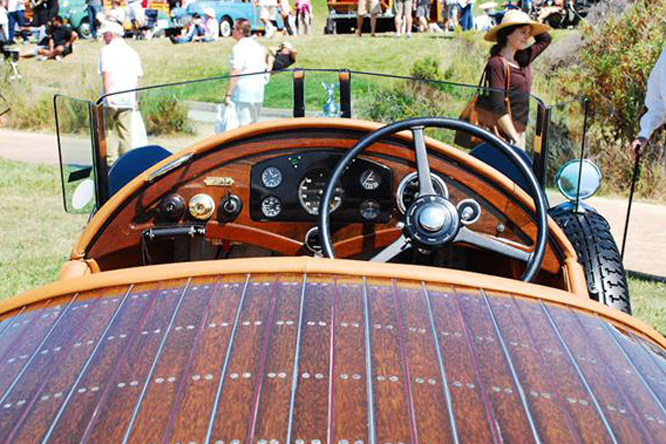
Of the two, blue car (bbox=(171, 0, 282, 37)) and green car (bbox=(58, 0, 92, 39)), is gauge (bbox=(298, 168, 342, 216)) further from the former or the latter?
green car (bbox=(58, 0, 92, 39))

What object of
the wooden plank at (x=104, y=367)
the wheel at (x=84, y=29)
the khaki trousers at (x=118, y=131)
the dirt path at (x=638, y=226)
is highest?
the khaki trousers at (x=118, y=131)

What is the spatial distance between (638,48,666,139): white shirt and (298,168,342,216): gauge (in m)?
2.80

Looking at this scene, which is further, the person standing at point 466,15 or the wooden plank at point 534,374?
the person standing at point 466,15

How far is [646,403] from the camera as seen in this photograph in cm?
141

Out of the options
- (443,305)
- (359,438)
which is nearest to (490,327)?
(443,305)

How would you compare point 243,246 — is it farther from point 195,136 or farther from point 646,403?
point 646,403

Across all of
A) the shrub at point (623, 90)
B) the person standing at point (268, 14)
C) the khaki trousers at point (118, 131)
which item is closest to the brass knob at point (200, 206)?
the khaki trousers at point (118, 131)

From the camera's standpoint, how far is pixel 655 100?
4977 millimetres

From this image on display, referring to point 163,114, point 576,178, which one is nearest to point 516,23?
point 576,178

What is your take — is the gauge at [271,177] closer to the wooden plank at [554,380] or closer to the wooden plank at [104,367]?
the wooden plank at [104,367]

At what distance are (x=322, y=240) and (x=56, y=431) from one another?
1213mm

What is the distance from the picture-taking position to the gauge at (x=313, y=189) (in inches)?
115

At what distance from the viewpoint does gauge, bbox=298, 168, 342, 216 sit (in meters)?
2.92

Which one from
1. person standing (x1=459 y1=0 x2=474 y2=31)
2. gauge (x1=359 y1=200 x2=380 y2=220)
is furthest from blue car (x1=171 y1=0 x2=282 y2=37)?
gauge (x1=359 y1=200 x2=380 y2=220)
